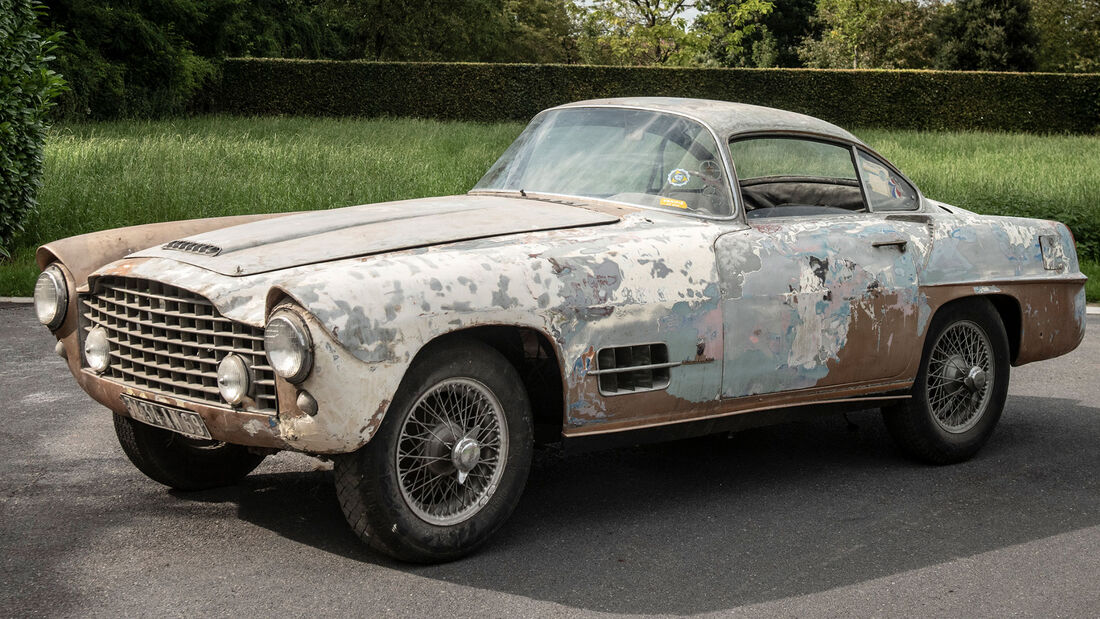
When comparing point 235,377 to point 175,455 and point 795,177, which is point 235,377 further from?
point 795,177

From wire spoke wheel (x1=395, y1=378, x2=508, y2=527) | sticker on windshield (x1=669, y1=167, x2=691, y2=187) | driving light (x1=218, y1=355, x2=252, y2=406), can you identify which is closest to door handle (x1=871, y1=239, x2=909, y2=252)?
sticker on windshield (x1=669, y1=167, x2=691, y2=187)

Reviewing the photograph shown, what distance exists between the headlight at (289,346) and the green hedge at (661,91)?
33.8m

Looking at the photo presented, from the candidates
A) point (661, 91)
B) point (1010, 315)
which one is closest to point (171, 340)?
point (1010, 315)

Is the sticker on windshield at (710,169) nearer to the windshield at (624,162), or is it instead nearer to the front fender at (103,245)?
the windshield at (624,162)

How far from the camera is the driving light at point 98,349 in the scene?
473 centimetres

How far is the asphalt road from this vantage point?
4.14 metres

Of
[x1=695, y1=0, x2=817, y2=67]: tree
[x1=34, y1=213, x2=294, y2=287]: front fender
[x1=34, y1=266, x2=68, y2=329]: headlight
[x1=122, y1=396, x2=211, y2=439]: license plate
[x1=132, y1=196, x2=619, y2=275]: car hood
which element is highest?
[x1=132, y1=196, x2=619, y2=275]: car hood

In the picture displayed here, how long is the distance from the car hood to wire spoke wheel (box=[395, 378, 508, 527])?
60 cm

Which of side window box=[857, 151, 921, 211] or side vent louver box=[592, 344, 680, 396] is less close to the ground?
side window box=[857, 151, 921, 211]

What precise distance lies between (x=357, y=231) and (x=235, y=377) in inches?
33.1

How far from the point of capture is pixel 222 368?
13.8 feet

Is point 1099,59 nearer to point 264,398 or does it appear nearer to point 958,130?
point 958,130

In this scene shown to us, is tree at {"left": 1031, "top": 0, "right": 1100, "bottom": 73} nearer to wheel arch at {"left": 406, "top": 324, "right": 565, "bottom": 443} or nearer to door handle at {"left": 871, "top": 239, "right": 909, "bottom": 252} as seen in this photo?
door handle at {"left": 871, "top": 239, "right": 909, "bottom": 252}

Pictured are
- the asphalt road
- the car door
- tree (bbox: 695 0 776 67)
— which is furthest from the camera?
tree (bbox: 695 0 776 67)
